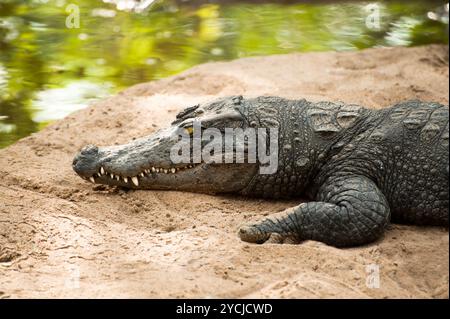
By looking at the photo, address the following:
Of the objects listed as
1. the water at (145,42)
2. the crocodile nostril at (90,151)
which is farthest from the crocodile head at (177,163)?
the water at (145,42)

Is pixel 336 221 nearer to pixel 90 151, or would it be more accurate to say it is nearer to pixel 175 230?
pixel 175 230

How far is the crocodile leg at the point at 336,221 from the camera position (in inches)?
155

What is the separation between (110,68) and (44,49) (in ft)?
3.93

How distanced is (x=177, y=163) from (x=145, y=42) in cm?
314

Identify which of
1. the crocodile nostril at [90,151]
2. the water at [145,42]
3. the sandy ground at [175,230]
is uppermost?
the water at [145,42]

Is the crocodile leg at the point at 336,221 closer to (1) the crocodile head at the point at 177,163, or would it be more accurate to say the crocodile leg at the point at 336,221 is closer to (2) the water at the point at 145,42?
(1) the crocodile head at the point at 177,163

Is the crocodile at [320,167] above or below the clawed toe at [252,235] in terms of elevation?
above

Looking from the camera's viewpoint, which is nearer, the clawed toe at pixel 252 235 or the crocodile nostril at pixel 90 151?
the clawed toe at pixel 252 235

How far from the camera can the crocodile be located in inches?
158

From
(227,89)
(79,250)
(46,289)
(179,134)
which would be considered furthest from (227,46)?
(46,289)

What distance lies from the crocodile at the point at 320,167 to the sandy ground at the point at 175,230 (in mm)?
123

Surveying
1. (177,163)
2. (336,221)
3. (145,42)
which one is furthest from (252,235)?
(145,42)

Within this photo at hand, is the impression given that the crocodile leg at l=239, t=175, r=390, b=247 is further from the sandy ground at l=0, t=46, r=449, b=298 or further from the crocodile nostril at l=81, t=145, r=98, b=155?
the crocodile nostril at l=81, t=145, r=98, b=155
